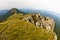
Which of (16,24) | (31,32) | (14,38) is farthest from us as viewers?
(16,24)

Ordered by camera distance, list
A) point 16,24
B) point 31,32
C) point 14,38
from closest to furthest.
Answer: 1. point 14,38
2. point 31,32
3. point 16,24

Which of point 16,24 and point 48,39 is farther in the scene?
point 16,24

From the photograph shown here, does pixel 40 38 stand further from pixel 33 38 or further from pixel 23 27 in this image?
pixel 23 27

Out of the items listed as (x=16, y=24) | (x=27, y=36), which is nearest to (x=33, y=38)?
(x=27, y=36)

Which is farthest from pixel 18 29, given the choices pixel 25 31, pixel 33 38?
pixel 33 38

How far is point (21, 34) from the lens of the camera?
124750 mm

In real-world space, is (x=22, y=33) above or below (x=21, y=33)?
below

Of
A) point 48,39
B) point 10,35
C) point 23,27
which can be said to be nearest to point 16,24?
point 23,27

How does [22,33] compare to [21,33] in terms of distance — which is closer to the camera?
[21,33]

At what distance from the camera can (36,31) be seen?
132 m

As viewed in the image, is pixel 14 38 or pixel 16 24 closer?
pixel 14 38

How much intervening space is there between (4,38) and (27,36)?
1365cm

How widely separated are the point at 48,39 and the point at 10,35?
22.8 m

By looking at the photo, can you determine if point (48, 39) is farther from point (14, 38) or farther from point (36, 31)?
point (14, 38)
